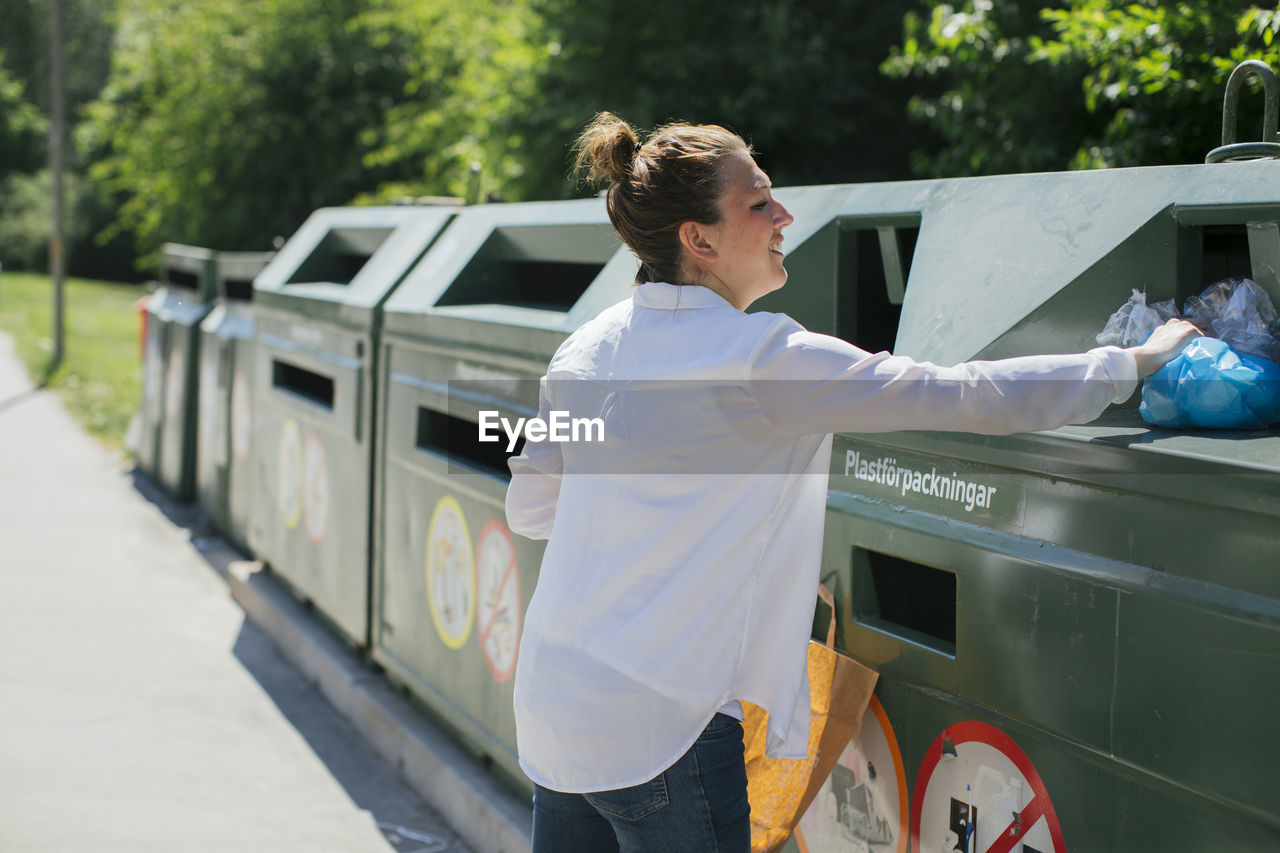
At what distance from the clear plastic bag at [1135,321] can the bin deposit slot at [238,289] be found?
218 inches

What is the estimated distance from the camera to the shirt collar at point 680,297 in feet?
5.27

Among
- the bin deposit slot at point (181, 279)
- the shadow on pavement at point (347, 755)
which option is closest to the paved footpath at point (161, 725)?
the shadow on pavement at point (347, 755)

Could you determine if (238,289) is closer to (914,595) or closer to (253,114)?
(914,595)

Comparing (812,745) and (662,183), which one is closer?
(662,183)

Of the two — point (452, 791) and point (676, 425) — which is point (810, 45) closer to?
point (452, 791)

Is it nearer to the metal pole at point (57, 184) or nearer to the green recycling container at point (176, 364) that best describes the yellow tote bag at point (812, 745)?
the green recycling container at point (176, 364)

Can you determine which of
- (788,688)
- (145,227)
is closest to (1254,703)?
(788,688)

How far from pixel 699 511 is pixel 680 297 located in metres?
0.28

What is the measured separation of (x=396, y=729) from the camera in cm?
383

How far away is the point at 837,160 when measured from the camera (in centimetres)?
931

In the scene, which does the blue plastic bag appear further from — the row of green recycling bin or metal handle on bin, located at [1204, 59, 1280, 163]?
metal handle on bin, located at [1204, 59, 1280, 163]

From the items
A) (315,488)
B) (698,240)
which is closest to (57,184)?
(315,488)

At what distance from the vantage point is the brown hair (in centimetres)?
159

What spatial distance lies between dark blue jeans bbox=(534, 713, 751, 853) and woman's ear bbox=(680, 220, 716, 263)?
0.59 meters
